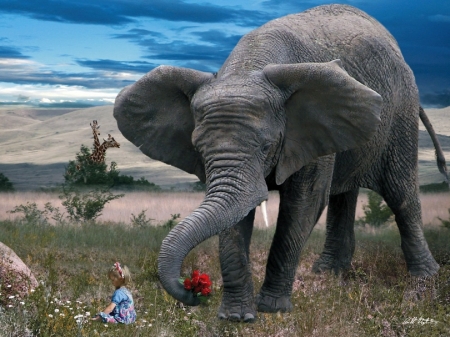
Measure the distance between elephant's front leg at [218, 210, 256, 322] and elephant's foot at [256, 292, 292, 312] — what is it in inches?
12.7

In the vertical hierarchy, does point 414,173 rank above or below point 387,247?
above

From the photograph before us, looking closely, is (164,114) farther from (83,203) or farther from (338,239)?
(83,203)

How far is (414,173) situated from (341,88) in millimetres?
3725

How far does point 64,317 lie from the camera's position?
7410 millimetres

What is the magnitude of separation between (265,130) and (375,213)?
966cm

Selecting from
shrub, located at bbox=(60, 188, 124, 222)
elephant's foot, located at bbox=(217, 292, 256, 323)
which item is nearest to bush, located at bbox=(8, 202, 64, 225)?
shrub, located at bbox=(60, 188, 124, 222)

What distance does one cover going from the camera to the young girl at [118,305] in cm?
809

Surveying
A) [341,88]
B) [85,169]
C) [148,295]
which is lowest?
[148,295]

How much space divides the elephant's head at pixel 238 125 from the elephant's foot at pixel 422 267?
378 cm

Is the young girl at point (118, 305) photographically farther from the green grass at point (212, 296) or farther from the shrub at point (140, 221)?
the shrub at point (140, 221)

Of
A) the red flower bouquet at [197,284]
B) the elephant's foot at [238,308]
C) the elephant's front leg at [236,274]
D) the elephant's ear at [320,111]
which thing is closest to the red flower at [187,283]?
the red flower bouquet at [197,284]

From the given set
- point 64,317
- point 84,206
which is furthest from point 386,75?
point 84,206

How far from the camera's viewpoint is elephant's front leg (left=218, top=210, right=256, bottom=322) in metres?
7.95

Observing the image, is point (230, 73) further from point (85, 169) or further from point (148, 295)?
point (85, 169)
